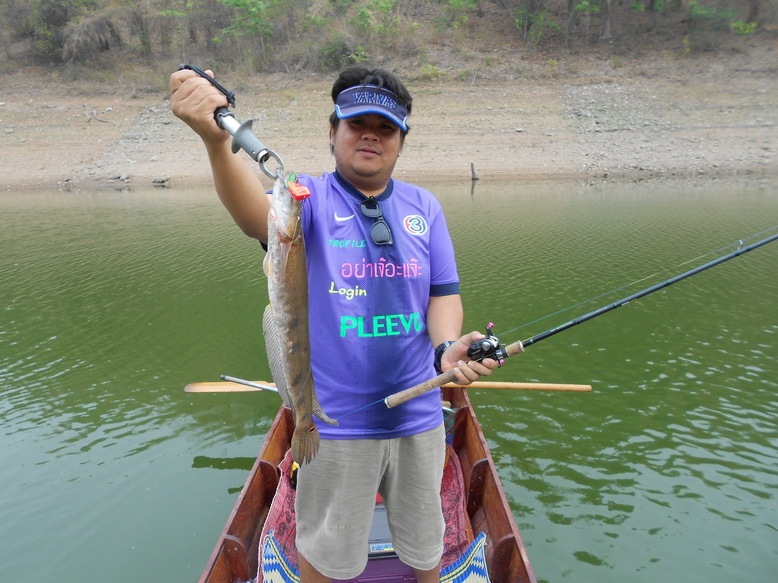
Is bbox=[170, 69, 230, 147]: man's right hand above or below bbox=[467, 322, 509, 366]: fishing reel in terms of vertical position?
above

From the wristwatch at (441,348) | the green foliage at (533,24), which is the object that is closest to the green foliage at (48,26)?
the green foliage at (533,24)

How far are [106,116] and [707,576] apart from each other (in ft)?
141

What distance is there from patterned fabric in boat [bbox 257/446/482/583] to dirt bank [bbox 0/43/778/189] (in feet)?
87.5

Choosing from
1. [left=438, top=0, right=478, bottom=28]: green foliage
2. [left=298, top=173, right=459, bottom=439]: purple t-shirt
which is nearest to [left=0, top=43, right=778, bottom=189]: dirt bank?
[left=438, top=0, right=478, bottom=28]: green foliage

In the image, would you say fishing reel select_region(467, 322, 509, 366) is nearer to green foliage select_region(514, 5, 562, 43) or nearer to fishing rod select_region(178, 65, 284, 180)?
fishing rod select_region(178, 65, 284, 180)

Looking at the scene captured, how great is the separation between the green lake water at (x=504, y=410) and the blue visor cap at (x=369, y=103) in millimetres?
1248

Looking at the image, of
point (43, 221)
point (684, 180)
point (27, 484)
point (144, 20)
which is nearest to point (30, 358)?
point (27, 484)

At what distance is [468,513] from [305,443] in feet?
11.0

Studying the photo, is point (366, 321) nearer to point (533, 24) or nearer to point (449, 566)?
point (449, 566)

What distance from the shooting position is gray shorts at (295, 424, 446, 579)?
8.26 ft

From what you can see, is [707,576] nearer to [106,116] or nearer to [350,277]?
[350,277]

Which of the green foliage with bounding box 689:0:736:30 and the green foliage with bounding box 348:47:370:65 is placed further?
the green foliage with bounding box 348:47:370:65

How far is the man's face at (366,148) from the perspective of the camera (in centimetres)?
252

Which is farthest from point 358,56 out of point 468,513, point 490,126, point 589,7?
point 468,513
